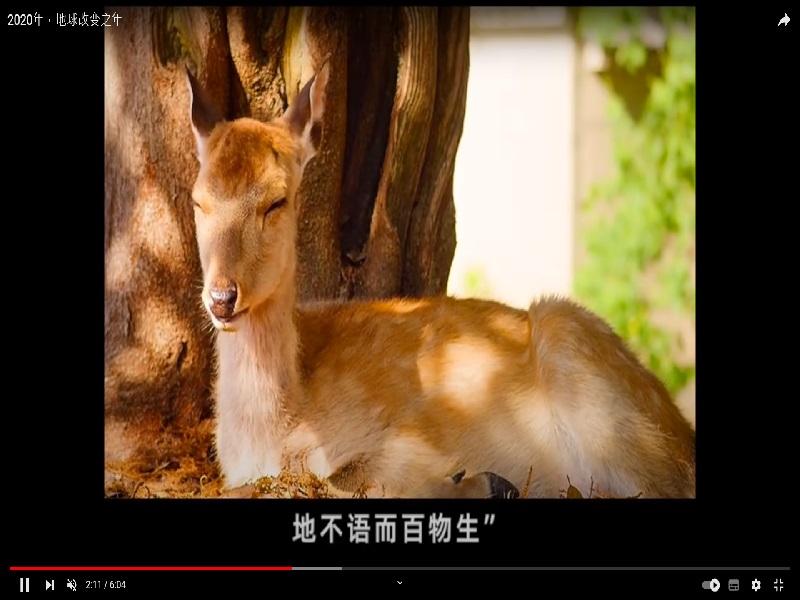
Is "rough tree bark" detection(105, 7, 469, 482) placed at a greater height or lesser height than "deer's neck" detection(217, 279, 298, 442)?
greater

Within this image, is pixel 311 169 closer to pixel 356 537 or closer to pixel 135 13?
pixel 135 13

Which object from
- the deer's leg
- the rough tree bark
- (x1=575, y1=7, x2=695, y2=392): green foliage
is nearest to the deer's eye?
the rough tree bark

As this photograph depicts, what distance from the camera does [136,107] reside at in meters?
5.37

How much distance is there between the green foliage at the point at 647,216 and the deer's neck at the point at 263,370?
1670 millimetres

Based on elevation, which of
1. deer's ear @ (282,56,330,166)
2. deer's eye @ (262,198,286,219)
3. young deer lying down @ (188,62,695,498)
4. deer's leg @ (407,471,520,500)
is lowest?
deer's leg @ (407,471,520,500)

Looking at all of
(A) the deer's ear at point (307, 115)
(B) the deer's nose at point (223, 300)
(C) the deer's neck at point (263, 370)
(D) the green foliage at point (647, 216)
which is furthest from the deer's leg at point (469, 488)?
(A) the deer's ear at point (307, 115)

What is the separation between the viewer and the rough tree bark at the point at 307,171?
17.6ft

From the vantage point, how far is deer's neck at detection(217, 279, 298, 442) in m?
5.03

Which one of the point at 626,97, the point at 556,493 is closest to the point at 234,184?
the point at 556,493

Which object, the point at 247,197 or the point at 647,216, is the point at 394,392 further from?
the point at 647,216

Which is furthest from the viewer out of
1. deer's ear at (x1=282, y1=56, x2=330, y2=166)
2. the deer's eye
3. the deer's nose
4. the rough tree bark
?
the rough tree bark

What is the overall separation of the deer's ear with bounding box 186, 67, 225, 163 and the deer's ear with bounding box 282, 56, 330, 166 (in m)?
0.35

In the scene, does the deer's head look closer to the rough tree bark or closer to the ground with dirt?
the rough tree bark

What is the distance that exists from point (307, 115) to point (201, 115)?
0.51m
